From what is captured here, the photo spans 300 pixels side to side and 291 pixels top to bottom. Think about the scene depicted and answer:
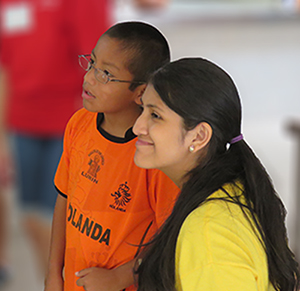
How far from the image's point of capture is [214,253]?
2.10 feet

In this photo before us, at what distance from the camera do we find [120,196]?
652 mm

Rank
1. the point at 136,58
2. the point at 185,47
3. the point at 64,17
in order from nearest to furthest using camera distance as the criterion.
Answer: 1. the point at 136,58
2. the point at 64,17
3. the point at 185,47

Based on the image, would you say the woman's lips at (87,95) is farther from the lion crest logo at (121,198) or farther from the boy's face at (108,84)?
the lion crest logo at (121,198)

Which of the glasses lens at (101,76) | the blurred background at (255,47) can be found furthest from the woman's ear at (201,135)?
the blurred background at (255,47)

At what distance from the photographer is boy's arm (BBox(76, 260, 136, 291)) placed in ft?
2.18

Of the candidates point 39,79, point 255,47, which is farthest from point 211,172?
point 255,47

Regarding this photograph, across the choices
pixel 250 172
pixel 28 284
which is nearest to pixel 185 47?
pixel 28 284

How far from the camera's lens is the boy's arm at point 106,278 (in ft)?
2.18

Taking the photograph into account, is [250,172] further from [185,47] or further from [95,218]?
[185,47]

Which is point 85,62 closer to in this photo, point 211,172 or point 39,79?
point 211,172

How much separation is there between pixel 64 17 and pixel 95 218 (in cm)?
127

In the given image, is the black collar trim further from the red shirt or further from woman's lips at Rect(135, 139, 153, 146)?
the red shirt

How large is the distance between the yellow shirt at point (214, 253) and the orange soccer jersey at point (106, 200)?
48 mm

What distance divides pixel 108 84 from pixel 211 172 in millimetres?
184
